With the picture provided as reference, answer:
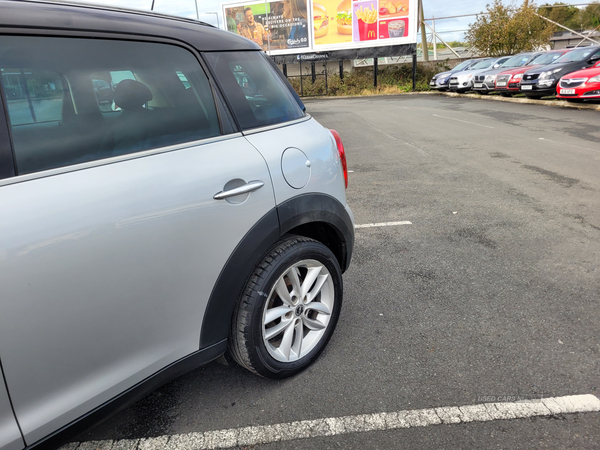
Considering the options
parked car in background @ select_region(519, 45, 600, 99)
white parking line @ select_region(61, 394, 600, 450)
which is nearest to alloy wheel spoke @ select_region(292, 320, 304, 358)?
white parking line @ select_region(61, 394, 600, 450)

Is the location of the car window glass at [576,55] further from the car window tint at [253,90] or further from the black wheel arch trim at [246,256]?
the black wheel arch trim at [246,256]

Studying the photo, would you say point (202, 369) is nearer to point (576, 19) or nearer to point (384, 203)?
point (384, 203)

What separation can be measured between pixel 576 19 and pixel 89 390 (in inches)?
3554

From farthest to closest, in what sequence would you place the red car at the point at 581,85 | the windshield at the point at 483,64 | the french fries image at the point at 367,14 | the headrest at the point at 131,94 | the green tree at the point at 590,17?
the green tree at the point at 590,17
the french fries image at the point at 367,14
the windshield at the point at 483,64
the red car at the point at 581,85
the headrest at the point at 131,94

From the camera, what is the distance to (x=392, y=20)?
31.1 m

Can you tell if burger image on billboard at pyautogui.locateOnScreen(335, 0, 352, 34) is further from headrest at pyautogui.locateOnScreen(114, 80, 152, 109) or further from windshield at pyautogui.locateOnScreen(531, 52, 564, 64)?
headrest at pyautogui.locateOnScreen(114, 80, 152, 109)

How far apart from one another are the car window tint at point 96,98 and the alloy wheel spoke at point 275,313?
3.11ft

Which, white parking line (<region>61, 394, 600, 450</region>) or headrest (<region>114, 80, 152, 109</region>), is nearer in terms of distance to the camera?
headrest (<region>114, 80, 152, 109</region>)

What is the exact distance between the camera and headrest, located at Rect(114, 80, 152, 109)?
1.86 m

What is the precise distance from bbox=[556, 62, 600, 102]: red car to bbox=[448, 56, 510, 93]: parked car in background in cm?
761

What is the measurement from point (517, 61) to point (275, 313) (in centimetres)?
2198

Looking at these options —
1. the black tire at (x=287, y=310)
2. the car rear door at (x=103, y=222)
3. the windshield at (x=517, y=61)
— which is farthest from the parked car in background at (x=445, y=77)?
the car rear door at (x=103, y=222)

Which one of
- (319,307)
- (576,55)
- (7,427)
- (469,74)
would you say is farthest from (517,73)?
(7,427)

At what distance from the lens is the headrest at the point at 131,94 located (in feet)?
6.10
